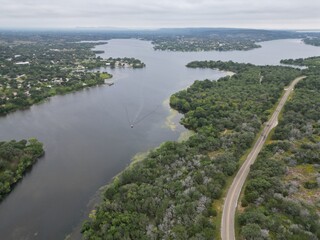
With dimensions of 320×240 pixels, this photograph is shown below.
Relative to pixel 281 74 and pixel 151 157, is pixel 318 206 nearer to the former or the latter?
pixel 151 157

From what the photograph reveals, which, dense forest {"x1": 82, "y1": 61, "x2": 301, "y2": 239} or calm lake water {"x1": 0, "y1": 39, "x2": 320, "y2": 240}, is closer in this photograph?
dense forest {"x1": 82, "y1": 61, "x2": 301, "y2": 239}

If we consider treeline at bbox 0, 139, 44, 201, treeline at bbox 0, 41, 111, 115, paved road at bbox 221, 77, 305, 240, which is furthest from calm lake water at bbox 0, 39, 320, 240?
paved road at bbox 221, 77, 305, 240

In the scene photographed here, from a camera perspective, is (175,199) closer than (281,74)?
Yes

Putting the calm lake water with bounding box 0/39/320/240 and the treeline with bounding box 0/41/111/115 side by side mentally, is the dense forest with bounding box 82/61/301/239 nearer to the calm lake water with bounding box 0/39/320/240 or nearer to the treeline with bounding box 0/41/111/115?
the calm lake water with bounding box 0/39/320/240

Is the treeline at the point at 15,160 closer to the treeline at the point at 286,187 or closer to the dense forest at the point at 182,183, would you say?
the dense forest at the point at 182,183

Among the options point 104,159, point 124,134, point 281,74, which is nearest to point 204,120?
point 124,134

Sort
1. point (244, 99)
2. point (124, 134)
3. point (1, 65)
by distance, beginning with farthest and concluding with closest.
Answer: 1. point (1, 65)
2. point (244, 99)
3. point (124, 134)

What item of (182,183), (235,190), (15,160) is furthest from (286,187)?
(15,160)
